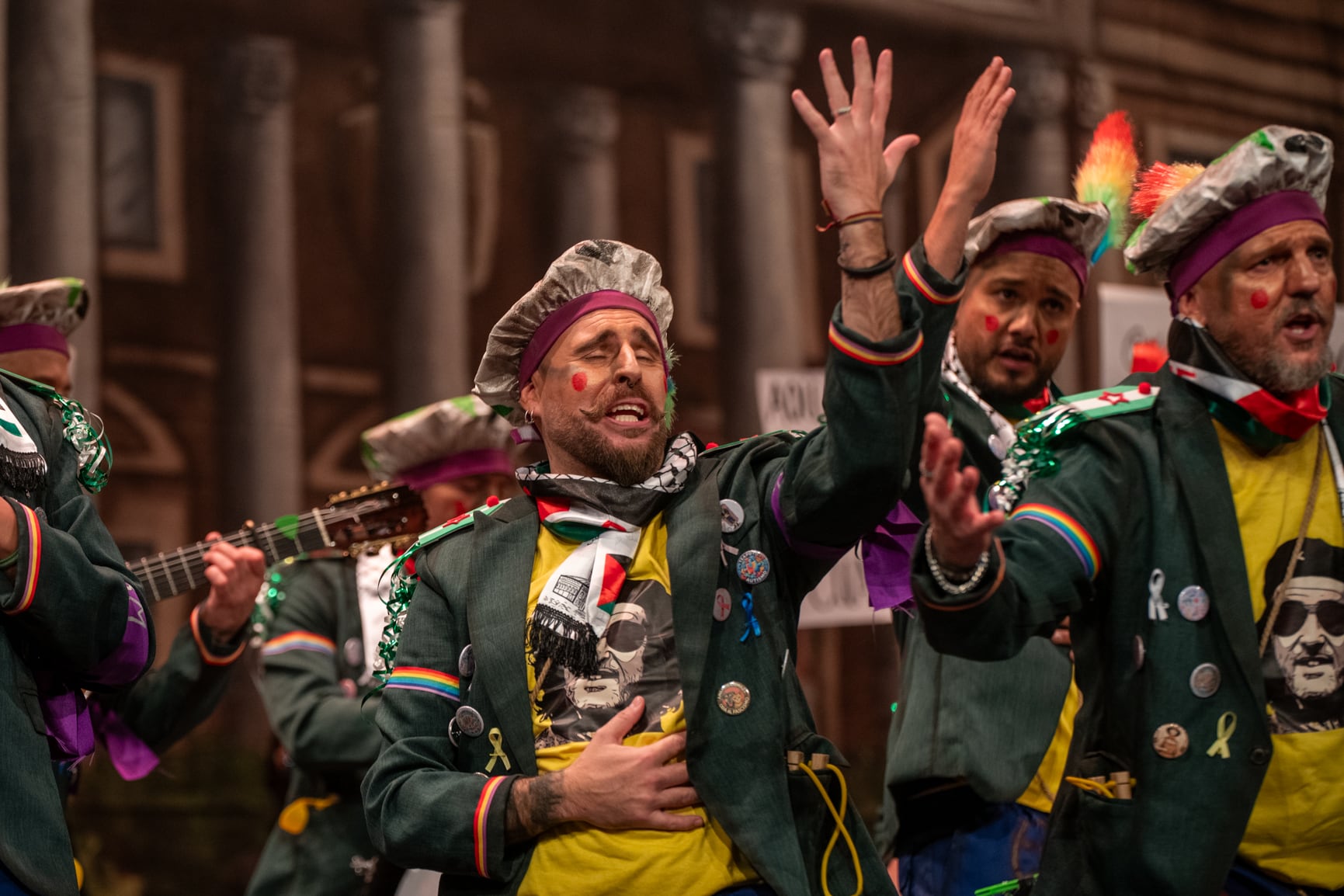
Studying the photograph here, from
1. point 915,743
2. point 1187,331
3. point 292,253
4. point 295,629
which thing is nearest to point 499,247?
Result: point 292,253

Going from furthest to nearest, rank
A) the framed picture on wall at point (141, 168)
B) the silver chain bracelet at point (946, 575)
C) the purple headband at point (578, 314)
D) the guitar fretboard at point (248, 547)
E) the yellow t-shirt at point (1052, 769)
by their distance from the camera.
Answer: the framed picture on wall at point (141, 168) < the guitar fretboard at point (248, 547) < the yellow t-shirt at point (1052, 769) < the purple headband at point (578, 314) < the silver chain bracelet at point (946, 575)

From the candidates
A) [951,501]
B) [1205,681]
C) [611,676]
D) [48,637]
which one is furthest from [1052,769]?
[48,637]

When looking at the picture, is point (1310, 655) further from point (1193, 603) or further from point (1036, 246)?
point (1036, 246)

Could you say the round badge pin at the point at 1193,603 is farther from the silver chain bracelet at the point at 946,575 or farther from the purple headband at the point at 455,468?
the purple headband at the point at 455,468

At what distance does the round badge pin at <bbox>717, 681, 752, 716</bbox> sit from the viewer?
2.59m

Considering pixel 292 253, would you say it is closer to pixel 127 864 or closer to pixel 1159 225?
pixel 127 864

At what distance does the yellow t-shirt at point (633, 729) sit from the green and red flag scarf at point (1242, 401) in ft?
A: 3.16

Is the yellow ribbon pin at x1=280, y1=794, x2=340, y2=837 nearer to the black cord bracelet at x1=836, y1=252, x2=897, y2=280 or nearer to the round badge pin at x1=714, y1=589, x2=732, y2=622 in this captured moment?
the round badge pin at x1=714, y1=589, x2=732, y2=622

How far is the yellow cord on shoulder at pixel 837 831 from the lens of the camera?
258 centimetres

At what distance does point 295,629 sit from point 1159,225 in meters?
3.23

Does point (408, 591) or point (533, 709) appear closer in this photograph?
point (533, 709)

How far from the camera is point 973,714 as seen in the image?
10.7ft

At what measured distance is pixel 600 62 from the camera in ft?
24.6

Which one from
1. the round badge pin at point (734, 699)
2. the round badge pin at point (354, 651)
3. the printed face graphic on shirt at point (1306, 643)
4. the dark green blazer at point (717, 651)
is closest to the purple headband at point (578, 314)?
the dark green blazer at point (717, 651)
